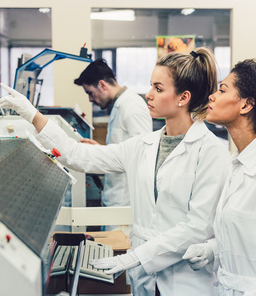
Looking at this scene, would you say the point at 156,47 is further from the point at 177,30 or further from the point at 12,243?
the point at 12,243

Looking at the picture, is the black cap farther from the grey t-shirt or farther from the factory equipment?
the factory equipment

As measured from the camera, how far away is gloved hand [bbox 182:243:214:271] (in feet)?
4.68

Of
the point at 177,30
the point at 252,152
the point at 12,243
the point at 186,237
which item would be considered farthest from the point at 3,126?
the point at 177,30

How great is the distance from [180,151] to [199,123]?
0.14m

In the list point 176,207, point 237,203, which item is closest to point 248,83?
point 237,203

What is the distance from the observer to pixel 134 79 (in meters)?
3.96

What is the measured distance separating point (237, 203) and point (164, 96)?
52 centimetres

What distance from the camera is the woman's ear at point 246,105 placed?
1.39m

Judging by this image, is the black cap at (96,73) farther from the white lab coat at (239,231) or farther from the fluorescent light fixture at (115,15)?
the white lab coat at (239,231)

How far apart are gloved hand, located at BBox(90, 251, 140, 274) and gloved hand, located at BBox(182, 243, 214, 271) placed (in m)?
0.18

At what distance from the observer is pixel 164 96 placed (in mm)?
1613

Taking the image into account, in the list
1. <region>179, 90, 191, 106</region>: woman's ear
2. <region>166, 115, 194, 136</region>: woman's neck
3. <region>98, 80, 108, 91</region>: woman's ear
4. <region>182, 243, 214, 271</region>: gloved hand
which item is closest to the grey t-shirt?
<region>166, 115, 194, 136</region>: woman's neck

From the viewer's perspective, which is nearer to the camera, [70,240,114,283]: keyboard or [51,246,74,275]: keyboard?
[51,246,74,275]: keyboard

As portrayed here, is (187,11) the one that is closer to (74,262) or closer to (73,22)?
(73,22)
